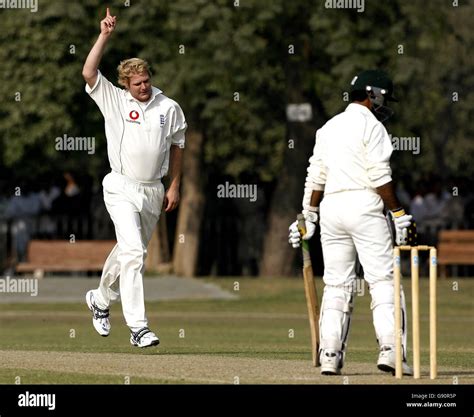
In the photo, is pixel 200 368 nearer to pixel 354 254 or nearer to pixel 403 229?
pixel 354 254

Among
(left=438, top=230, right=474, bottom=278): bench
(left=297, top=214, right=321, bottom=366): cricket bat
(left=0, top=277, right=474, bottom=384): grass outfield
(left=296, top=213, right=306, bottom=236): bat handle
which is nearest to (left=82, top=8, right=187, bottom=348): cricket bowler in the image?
(left=0, top=277, right=474, bottom=384): grass outfield

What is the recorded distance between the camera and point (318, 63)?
32.3 m

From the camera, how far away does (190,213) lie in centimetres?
3400

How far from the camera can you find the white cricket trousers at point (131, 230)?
45.8 feet

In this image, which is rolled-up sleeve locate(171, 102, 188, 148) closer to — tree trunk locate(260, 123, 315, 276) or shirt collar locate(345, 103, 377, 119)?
shirt collar locate(345, 103, 377, 119)

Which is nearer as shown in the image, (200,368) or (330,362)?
Result: (330,362)

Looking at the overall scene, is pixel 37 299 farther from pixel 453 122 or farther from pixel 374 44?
pixel 453 122

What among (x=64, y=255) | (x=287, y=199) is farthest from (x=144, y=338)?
(x=287, y=199)

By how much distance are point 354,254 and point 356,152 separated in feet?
2.54

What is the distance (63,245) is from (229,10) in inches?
228

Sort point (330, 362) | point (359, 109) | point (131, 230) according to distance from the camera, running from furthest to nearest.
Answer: point (131, 230) < point (359, 109) < point (330, 362)

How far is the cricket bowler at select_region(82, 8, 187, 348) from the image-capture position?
1397 cm

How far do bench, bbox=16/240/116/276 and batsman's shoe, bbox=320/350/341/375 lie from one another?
20.0m
